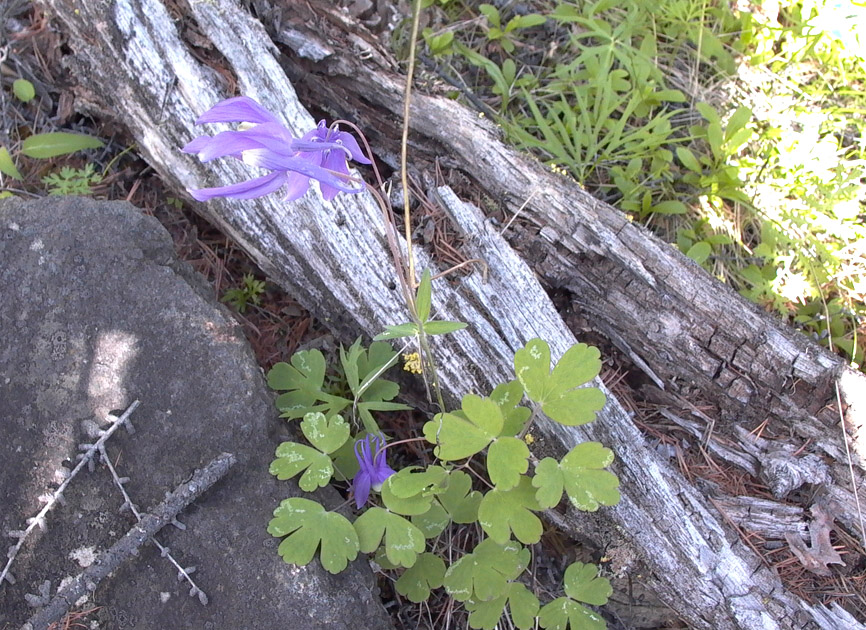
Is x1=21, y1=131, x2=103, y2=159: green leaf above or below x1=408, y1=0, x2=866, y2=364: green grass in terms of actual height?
below

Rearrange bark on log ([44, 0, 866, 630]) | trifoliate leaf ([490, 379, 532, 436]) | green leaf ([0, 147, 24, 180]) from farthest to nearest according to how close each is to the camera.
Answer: green leaf ([0, 147, 24, 180]) < bark on log ([44, 0, 866, 630]) < trifoliate leaf ([490, 379, 532, 436])

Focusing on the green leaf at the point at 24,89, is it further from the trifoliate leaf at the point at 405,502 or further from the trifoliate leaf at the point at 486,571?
the trifoliate leaf at the point at 486,571

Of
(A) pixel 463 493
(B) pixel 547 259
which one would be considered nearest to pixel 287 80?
(B) pixel 547 259

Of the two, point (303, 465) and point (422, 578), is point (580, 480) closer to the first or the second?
point (422, 578)

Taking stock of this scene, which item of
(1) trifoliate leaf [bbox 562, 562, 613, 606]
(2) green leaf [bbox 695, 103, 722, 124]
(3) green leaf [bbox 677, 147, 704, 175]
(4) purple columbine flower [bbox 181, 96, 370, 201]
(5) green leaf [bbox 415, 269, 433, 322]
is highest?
(2) green leaf [bbox 695, 103, 722, 124]

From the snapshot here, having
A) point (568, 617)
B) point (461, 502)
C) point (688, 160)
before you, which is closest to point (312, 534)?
point (461, 502)

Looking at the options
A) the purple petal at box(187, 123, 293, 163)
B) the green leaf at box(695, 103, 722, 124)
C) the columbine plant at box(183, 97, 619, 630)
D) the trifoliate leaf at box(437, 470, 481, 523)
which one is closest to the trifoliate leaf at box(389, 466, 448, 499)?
the columbine plant at box(183, 97, 619, 630)

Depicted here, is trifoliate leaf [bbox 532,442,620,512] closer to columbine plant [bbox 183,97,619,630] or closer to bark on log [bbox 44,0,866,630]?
columbine plant [bbox 183,97,619,630]
